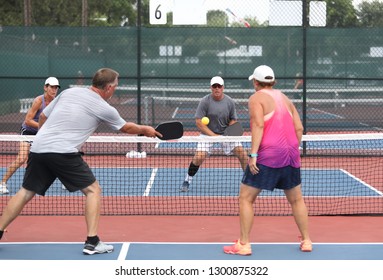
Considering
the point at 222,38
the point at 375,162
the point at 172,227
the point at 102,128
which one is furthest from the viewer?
the point at 102,128

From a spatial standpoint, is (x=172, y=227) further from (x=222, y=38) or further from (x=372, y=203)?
(x=222, y=38)

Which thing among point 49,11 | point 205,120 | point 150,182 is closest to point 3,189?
point 150,182

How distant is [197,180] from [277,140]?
5.10 m

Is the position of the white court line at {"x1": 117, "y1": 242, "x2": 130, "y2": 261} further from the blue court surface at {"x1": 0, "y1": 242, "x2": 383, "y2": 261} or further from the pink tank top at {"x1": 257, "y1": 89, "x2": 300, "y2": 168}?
the pink tank top at {"x1": 257, "y1": 89, "x2": 300, "y2": 168}

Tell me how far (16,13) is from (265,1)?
29.0m

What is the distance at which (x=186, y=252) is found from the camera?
725 centimetres

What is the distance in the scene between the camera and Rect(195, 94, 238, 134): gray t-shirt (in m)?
10.7

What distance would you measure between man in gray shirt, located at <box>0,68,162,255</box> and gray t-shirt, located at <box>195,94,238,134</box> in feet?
11.9

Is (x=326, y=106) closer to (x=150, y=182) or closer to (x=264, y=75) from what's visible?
(x=150, y=182)

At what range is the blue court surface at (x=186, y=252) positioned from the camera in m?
7.02

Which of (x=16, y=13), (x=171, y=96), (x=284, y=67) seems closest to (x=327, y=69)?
(x=284, y=67)

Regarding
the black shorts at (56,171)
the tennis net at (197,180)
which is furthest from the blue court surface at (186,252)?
the tennis net at (197,180)

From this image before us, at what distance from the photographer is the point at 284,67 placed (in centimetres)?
1537

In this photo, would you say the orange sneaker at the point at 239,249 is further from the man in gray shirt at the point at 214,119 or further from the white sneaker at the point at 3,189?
the white sneaker at the point at 3,189
